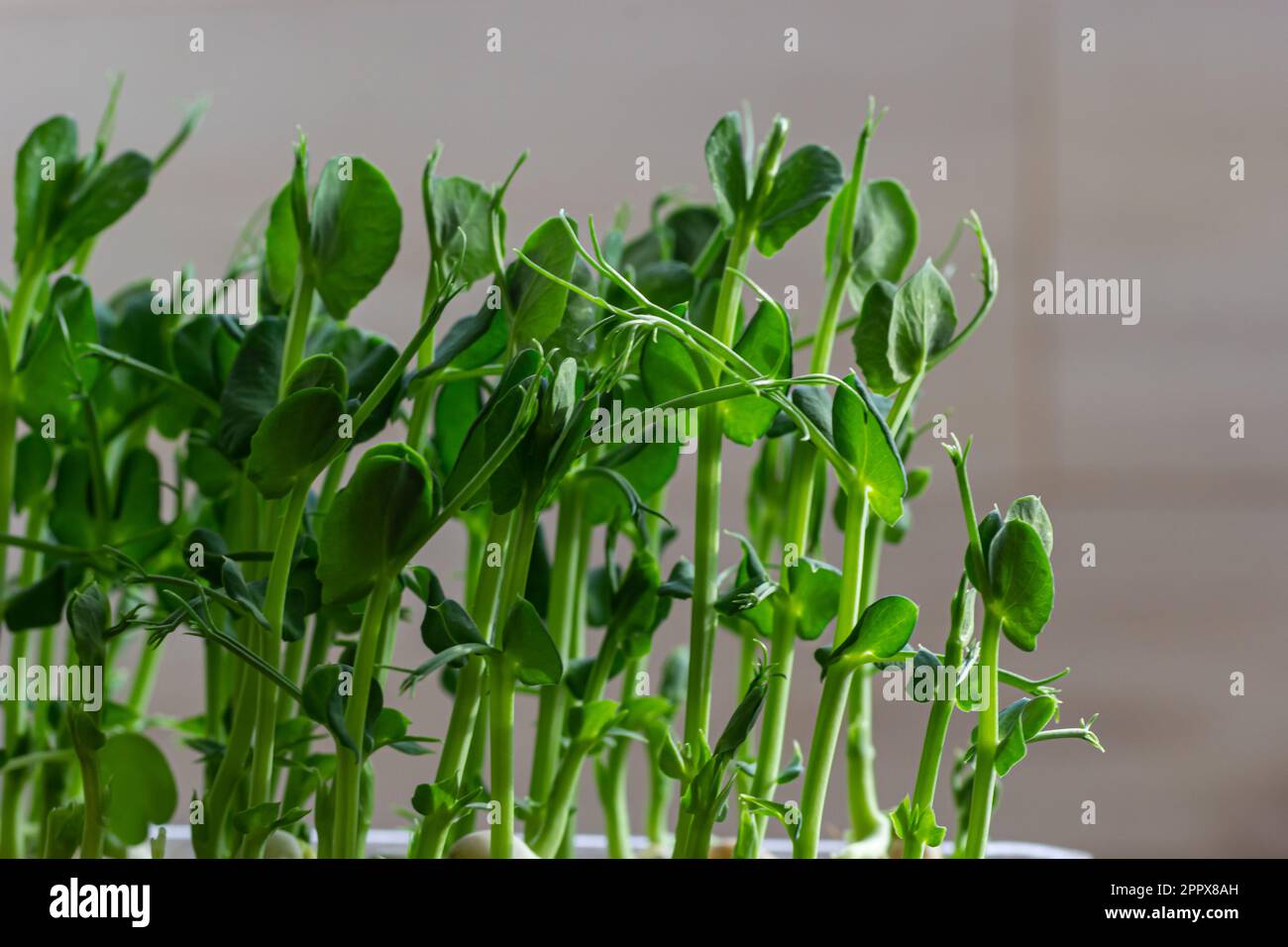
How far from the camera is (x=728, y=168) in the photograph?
15.5 inches

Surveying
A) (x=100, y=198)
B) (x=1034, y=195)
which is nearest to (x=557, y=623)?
(x=100, y=198)

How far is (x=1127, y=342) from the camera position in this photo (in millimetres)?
1098

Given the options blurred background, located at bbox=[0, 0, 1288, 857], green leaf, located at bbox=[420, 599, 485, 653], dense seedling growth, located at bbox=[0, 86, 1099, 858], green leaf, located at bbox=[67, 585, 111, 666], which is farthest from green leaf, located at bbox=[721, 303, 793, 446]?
blurred background, located at bbox=[0, 0, 1288, 857]

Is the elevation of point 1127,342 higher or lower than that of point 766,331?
higher

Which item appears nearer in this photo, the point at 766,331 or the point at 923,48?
the point at 766,331

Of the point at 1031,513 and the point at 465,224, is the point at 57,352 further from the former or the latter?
the point at 1031,513

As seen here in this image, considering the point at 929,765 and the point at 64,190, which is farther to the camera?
the point at 64,190

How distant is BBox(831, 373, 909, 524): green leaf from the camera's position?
1.11 ft

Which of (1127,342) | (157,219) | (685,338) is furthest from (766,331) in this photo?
(157,219)

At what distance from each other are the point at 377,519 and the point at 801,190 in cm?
18

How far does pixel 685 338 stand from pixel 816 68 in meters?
0.83
